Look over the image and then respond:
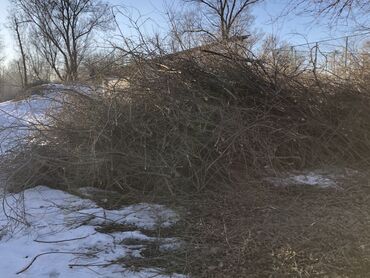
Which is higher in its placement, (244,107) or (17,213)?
(244,107)

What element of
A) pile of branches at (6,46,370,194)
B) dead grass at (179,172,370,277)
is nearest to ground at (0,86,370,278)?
dead grass at (179,172,370,277)

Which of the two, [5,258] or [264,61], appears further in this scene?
[264,61]

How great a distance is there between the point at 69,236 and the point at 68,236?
1 cm

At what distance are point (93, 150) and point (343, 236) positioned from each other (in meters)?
3.43

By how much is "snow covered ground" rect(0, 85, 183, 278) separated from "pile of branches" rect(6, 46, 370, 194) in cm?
54

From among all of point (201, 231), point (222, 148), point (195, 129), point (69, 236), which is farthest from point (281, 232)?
point (195, 129)

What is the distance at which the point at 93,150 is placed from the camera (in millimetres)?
6430

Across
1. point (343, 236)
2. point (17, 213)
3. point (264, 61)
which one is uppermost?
point (264, 61)

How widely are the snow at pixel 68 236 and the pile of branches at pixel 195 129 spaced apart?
0.57 m

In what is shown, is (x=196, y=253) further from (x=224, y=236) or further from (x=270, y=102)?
(x=270, y=102)

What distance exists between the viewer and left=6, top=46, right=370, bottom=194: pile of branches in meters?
6.65

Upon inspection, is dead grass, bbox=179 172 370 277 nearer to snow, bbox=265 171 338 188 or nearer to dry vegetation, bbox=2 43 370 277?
dry vegetation, bbox=2 43 370 277

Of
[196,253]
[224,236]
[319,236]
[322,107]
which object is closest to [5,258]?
[196,253]

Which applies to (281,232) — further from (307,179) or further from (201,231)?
(307,179)
